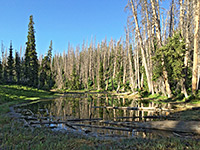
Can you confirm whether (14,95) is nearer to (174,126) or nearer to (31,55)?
(31,55)

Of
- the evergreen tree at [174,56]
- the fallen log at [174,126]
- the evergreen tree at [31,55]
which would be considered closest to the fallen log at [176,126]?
the fallen log at [174,126]

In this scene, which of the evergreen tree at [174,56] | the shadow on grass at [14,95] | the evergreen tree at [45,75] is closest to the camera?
the evergreen tree at [174,56]

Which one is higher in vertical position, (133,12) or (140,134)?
(133,12)

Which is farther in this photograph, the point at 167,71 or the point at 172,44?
the point at 167,71

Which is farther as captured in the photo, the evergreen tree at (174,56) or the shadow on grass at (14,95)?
the shadow on grass at (14,95)

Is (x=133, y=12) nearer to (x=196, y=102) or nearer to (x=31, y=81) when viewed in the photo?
(x=196, y=102)

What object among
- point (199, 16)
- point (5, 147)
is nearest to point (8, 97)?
point (5, 147)

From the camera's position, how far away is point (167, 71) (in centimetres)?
1681

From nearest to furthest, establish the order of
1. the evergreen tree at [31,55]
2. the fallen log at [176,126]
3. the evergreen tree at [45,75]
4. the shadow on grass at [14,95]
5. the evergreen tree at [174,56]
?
the fallen log at [176,126] < the evergreen tree at [174,56] < the shadow on grass at [14,95] < the evergreen tree at [31,55] < the evergreen tree at [45,75]

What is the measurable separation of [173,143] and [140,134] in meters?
2.09

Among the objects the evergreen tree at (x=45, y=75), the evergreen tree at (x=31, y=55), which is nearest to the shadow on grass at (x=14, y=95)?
the evergreen tree at (x=31, y=55)

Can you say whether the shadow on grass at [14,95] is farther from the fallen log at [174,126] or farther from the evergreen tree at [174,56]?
the evergreen tree at [174,56]

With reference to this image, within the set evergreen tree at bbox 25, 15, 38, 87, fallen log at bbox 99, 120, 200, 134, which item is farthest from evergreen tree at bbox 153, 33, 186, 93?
evergreen tree at bbox 25, 15, 38, 87

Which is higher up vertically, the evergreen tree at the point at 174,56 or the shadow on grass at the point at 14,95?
the evergreen tree at the point at 174,56
